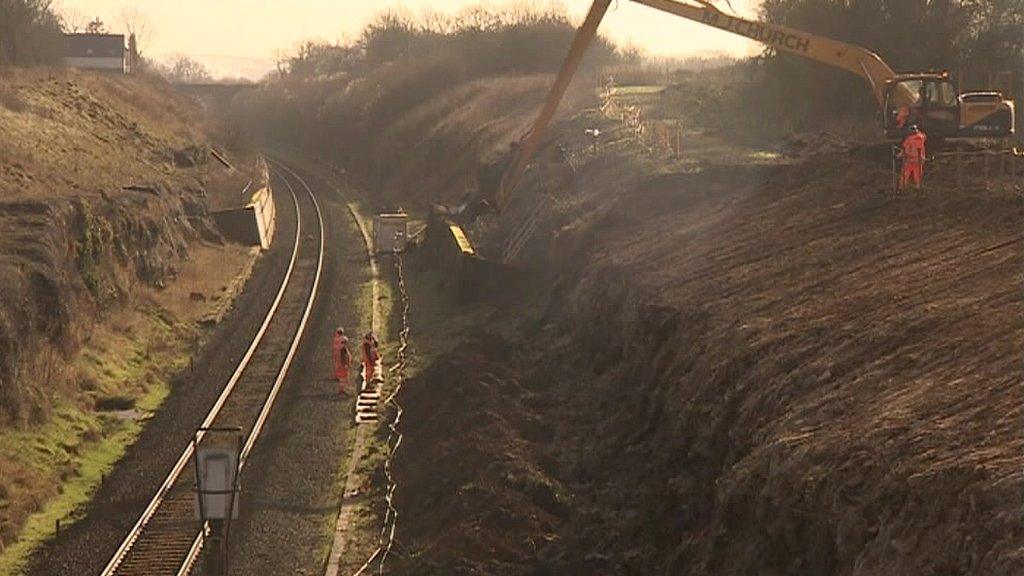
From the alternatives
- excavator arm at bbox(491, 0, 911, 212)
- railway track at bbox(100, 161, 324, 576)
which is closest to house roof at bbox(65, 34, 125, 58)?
railway track at bbox(100, 161, 324, 576)

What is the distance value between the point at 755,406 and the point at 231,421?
35.9 ft

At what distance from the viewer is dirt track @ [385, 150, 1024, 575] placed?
444 inches

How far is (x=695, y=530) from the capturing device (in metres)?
14.3

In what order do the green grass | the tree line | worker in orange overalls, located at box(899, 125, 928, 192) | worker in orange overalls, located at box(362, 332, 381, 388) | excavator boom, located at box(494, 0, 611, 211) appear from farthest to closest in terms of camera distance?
the tree line < excavator boom, located at box(494, 0, 611, 211) < worker in orange overalls, located at box(362, 332, 381, 388) < worker in orange overalls, located at box(899, 125, 928, 192) < the green grass

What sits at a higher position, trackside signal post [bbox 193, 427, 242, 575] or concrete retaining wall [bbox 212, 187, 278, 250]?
concrete retaining wall [bbox 212, 187, 278, 250]

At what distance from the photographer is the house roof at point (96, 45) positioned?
382 ft

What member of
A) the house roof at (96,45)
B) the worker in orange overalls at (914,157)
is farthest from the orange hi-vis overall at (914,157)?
the house roof at (96,45)

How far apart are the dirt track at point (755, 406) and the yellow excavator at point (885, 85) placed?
1626mm

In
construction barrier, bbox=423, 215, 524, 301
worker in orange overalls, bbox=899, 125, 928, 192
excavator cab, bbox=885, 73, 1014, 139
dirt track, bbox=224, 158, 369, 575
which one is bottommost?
dirt track, bbox=224, 158, 369, 575

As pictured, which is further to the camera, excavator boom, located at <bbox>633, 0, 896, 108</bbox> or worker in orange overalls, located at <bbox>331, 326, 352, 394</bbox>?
excavator boom, located at <bbox>633, 0, 896, 108</bbox>

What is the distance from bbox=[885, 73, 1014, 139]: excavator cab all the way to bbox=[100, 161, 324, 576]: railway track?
13.2 meters

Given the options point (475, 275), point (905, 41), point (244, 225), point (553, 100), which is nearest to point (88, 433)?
point (475, 275)

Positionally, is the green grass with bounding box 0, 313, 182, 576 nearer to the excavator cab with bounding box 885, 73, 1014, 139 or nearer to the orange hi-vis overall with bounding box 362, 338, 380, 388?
the orange hi-vis overall with bounding box 362, 338, 380, 388

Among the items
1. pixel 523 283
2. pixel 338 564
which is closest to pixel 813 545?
pixel 338 564
